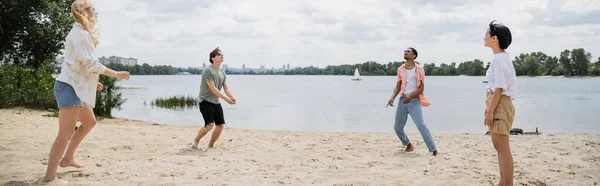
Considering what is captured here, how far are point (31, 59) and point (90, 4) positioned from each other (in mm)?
25321

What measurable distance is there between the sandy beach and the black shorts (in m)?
0.52

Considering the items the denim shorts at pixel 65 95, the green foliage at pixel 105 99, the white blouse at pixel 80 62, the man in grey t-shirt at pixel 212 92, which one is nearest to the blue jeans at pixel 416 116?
the man in grey t-shirt at pixel 212 92

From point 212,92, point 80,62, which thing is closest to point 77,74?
point 80,62

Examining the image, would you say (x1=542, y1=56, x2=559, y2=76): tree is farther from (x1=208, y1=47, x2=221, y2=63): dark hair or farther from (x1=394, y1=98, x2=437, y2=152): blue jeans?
(x1=208, y1=47, x2=221, y2=63): dark hair

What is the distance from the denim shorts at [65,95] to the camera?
4.76 m

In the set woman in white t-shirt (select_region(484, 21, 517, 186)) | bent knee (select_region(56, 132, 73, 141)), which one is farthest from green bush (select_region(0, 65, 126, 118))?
woman in white t-shirt (select_region(484, 21, 517, 186))

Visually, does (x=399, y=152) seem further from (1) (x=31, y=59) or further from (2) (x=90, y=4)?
(1) (x=31, y=59)

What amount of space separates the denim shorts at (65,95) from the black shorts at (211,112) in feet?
10.00

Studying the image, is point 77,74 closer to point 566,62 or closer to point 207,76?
point 207,76

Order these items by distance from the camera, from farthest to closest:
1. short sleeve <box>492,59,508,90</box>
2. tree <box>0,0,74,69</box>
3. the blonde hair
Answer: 1. tree <box>0,0,74,69</box>
2. the blonde hair
3. short sleeve <box>492,59,508,90</box>

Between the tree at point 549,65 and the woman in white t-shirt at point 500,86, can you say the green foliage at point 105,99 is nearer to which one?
the woman in white t-shirt at point 500,86

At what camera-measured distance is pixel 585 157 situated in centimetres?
767

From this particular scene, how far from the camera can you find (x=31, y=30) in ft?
83.1

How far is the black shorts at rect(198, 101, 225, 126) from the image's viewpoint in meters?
7.78
